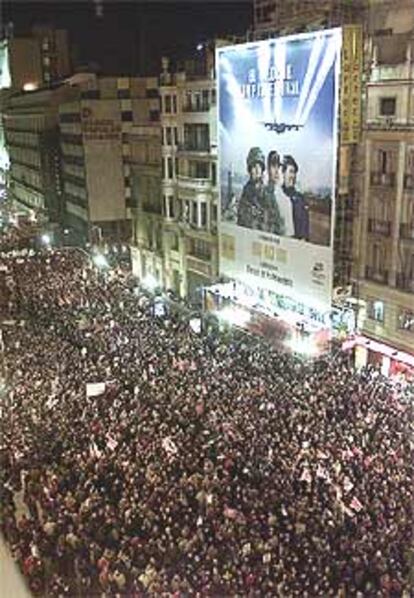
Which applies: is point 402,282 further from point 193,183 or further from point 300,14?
point 300,14

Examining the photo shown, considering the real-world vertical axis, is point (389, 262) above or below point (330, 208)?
below

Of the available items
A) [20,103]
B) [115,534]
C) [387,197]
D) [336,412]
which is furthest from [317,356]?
[20,103]

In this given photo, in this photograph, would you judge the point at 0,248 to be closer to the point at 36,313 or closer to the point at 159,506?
the point at 36,313

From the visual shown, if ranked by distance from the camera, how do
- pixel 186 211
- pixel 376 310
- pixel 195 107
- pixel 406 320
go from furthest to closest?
pixel 186 211 → pixel 195 107 → pixel 376 310 → pixel 406 320

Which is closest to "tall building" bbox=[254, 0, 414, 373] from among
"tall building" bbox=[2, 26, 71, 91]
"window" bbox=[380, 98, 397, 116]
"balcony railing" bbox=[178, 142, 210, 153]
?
"window" bbox=[380, 98, 397, 116]

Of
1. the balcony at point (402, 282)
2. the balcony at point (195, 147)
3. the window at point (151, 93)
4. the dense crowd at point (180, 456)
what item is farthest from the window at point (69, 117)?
the balcony at point (402, 282)

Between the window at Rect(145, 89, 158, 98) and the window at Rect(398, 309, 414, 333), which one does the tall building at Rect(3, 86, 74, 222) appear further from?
the window at Rect(398, 309, 414, 333)

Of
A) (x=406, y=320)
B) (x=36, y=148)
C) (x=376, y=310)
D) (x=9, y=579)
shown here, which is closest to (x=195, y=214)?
(x=36, y=148)
